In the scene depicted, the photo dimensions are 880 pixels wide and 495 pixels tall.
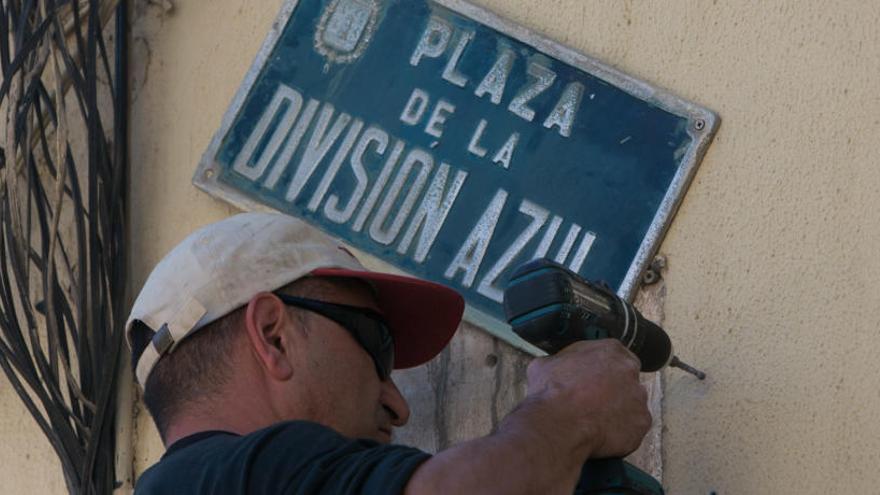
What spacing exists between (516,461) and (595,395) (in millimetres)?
246

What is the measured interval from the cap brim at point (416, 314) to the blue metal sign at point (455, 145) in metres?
0.10

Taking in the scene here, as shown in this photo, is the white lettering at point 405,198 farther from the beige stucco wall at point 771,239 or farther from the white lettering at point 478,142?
the beige stucco wall at point 771,239

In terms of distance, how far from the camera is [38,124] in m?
3.22

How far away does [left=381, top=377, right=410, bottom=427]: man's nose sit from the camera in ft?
8.59

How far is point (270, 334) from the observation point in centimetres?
245

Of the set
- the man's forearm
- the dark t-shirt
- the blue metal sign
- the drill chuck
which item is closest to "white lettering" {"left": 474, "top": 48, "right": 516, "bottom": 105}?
the blue metal sign

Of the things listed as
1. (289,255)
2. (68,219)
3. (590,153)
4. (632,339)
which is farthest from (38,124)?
(632,339)

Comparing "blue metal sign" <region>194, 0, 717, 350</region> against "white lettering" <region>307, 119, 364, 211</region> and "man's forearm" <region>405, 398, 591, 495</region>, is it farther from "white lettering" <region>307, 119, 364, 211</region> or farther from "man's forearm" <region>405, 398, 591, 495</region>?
"man's forearm" <region>405, 398, 591, 495</region>

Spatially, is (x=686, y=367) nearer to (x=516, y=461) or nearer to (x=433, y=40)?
(x=516, y=461)

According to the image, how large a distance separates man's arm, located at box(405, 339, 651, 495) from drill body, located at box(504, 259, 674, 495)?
0.03 m

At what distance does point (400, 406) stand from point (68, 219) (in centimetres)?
103

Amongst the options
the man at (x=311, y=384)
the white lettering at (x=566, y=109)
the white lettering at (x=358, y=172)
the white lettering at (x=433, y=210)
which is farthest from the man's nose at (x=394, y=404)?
the white lettering at (x=566, y=109)

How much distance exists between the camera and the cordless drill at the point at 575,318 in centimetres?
234

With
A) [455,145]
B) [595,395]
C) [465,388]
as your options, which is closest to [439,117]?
[455,145]
